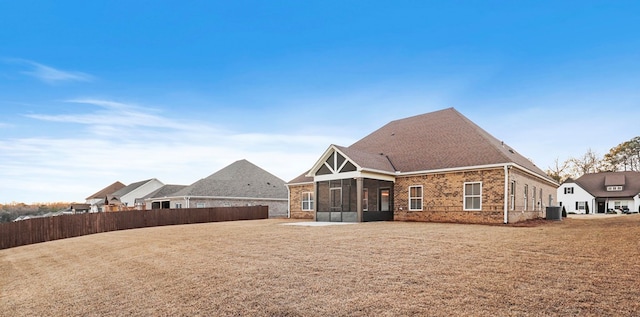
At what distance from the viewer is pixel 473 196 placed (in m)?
18.4

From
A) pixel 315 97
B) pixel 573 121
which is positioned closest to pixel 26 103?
pixel 315 97

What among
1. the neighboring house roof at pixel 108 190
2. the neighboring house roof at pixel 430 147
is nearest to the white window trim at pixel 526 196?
the neighboring house roof at pixel 430 147

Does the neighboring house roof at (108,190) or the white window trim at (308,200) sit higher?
the white window trim at (308,200)

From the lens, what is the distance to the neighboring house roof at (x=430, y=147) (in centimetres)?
1914

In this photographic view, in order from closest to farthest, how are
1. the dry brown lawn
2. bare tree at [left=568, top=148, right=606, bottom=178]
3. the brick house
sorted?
the dry brown lawn → the brick house → bare tree at [left=568, top=148, right=606, bottom=178]

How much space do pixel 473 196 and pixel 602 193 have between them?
4108cm

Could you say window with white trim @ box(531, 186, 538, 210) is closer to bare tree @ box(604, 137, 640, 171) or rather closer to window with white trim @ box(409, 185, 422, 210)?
window with white trim @ box(409, 185, 422, 210)

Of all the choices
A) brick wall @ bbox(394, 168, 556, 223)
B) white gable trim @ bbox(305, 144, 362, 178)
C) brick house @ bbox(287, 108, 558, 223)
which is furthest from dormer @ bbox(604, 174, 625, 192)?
white gable trim @ bbox(305, 144, 362, 178)

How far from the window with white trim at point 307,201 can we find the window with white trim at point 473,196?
38.2 feet

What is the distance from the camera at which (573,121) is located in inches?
890

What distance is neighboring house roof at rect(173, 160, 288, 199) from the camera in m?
35.4

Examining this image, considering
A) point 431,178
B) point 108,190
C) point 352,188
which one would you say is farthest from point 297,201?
point 108,190

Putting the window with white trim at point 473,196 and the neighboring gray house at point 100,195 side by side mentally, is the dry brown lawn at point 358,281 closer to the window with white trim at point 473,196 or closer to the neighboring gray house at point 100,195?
the window with white trim at point 473,196

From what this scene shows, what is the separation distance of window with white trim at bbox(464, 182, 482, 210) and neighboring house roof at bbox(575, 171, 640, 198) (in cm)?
4019
